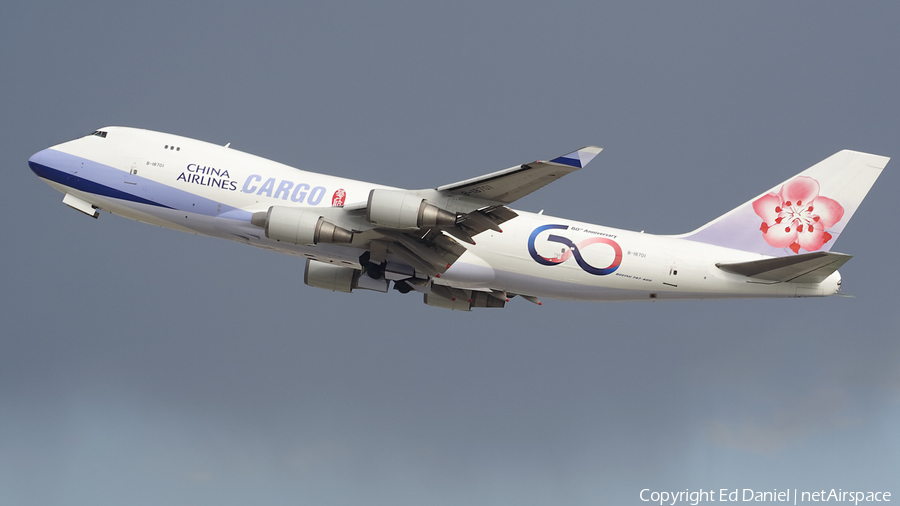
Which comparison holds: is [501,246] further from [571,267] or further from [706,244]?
[706,244]

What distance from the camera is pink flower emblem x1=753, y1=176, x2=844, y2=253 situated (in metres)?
32.9

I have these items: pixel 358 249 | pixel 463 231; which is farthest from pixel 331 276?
pixel 463 231

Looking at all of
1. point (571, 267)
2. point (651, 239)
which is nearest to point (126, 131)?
point (571, 267)

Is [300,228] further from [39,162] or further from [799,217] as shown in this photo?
[799,217]

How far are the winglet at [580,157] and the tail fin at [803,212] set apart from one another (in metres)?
9.51

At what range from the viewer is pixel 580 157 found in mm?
24703

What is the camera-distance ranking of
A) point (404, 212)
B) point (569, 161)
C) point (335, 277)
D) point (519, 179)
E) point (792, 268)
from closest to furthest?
point (569, 161), point (519, 179), point (404, 212), point (792, 268), point (335, 277)

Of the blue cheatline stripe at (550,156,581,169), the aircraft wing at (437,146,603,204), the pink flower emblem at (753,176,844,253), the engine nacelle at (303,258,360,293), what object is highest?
the pink flower emblem at (753,176,844,253)

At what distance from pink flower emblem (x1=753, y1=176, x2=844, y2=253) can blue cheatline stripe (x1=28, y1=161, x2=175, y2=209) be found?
73.3 feet

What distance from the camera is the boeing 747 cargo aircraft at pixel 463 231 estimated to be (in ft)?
98.8

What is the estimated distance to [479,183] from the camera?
1047 inches

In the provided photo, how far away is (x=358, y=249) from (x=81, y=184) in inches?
428

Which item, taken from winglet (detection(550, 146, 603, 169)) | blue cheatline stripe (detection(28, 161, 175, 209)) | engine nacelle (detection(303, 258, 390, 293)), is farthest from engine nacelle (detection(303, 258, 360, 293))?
winglet (detection(550, 146, 603, 169))

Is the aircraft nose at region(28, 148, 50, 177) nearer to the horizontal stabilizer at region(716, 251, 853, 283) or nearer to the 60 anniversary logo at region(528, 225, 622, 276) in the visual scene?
the 60 anniversary logo at region(528, 225, 622, 276)
